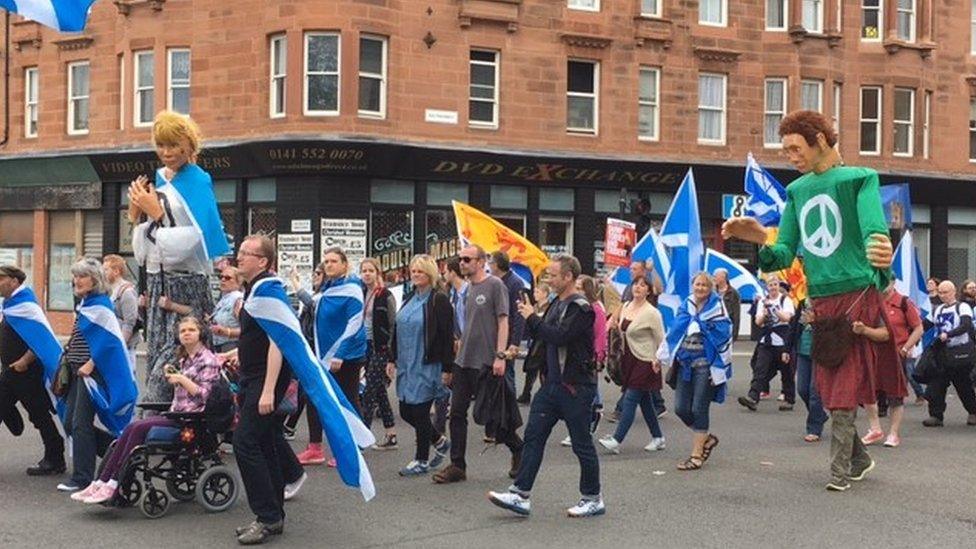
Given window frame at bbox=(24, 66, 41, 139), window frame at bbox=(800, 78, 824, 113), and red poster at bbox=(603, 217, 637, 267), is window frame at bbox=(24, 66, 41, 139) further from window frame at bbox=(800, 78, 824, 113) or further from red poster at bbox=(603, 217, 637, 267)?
window frame at bbox=(800, 78, 824, 113)

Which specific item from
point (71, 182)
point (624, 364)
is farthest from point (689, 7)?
point (624, 364)

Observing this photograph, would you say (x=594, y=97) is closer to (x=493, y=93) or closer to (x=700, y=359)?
(x=493, y=93)

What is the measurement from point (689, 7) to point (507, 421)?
2329 centimetres

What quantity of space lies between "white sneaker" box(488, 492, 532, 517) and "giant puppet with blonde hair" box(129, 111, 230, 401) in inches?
89.1

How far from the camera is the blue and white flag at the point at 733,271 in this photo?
18.2 metres

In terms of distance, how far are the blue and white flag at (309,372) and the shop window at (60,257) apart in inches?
974

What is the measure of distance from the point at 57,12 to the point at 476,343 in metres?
4.09

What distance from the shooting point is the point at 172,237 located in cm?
827

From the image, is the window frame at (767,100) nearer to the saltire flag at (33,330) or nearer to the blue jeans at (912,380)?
the blue jeans at (912,380)

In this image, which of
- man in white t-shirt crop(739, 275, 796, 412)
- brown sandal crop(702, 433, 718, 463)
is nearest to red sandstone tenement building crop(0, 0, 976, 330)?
man in white t-shirt crop(739, 275, 796, 412)

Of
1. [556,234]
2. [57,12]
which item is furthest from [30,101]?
[57,12]

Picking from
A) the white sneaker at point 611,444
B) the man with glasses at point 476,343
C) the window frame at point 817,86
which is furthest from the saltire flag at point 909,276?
the window frame at point 817,86

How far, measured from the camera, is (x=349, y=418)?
7.68 m

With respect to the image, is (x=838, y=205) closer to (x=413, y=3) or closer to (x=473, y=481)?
(x=473, y=481)
